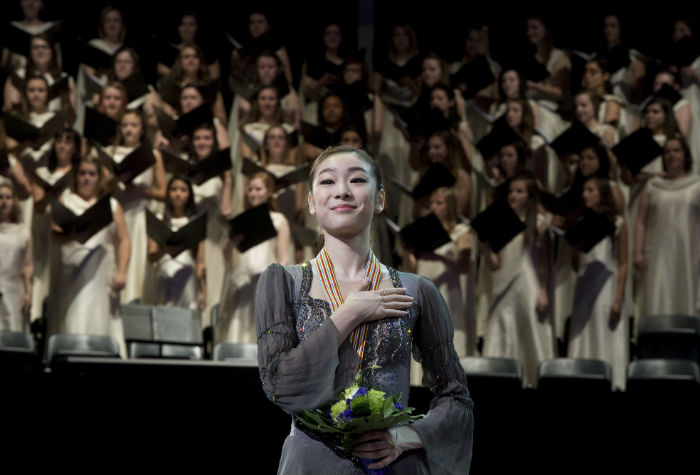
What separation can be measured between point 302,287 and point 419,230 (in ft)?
13.1

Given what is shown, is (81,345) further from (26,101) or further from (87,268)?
(26,101)

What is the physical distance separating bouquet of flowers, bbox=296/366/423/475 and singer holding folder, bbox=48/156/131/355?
173 inches

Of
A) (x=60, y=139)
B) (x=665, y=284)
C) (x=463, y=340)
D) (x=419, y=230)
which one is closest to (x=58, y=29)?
(x=60, y=139)

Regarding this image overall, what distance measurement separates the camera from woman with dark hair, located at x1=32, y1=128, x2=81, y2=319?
19.0ft

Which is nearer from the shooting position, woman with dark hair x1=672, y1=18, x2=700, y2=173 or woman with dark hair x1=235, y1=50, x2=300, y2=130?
woman with dark hair x1=235, y1=50, x2=300, y2=130

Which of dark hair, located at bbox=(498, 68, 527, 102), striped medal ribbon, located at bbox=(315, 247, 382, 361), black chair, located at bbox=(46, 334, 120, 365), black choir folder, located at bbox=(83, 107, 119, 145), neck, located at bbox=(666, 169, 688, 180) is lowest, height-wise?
black chair, located at bbox=(46, 334, 120, 365)

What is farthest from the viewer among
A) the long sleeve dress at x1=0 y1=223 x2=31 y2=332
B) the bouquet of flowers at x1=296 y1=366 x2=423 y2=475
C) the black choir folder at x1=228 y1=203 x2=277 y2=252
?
the long sleeve dress at x1=0 y1=223 x2=31 y2=332

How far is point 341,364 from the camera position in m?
1.53

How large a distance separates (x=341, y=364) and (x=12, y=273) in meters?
4.62

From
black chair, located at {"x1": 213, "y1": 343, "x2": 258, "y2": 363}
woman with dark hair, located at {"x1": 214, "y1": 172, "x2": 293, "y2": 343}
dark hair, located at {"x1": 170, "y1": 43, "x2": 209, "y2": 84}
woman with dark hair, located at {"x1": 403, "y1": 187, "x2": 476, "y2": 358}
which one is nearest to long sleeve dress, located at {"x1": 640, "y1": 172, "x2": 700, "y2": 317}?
woman with dark hair, located at {"x1": 403, "y1": 187, "x2": 476, "y2": 358}

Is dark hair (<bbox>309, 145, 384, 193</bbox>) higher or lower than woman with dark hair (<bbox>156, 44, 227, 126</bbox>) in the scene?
lower

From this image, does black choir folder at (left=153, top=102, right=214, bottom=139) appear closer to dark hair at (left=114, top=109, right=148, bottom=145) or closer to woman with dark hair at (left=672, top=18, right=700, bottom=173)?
dark hair at (left=114, top=109, right=148, bottom=145)

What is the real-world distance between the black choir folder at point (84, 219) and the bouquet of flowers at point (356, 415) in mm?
4247

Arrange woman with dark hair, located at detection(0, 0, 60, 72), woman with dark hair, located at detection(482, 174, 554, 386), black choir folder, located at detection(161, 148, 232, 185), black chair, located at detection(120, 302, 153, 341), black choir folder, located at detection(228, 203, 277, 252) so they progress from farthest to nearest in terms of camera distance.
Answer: woman with dark hair, located at detection(0, 0, 60, 72) < woman with dark hair, located at detection(482, 174, 554, 386) < black choir folder, located at detection(161, 148, 232, 185) < black choir folder, located at detection(228, 203, 277, 252) < black chair, located at detection(120, 302, 153, 341)
